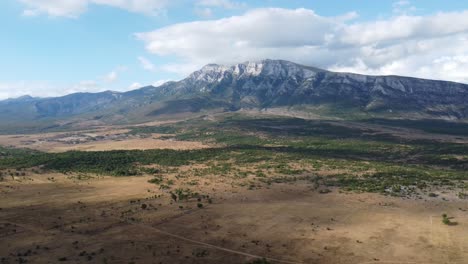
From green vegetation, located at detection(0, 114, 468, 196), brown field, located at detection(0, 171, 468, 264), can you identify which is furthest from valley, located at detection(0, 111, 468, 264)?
green vegetation, located at detection(0, 114, 468, 196)

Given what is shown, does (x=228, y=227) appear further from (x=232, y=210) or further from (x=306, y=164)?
(x=306, y=164)

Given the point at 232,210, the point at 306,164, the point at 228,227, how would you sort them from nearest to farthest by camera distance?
the point at 228,227 < the point at 232,210 < the point at 306,164

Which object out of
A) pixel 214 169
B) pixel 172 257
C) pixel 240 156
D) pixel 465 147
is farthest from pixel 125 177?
pixel 465 147

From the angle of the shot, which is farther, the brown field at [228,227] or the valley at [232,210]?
the valley at [232,210]

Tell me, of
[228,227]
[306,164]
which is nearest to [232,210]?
[228,227]

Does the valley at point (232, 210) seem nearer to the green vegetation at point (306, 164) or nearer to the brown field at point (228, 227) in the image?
the brown field at point (228, 227)

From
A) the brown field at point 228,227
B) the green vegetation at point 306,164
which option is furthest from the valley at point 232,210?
the green vegetation at point 306,164

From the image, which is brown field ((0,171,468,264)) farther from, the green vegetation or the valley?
the green vegetation

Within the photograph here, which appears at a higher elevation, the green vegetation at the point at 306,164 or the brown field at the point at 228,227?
the green vegetation at the point at 306,164

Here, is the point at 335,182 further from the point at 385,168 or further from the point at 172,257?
the point at 172,257
